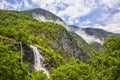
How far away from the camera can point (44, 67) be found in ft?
461

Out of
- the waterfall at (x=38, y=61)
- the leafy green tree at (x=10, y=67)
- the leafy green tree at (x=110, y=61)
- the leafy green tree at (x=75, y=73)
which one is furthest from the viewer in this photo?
the waterfall at (x=38, y=61)

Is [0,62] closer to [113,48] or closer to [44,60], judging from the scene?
[113,48]

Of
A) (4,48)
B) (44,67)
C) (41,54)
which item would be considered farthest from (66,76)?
(41,54)

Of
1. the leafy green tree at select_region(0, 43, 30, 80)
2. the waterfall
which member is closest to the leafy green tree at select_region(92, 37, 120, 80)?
the leafy green tree at select_region(0, 43, 30, 80)

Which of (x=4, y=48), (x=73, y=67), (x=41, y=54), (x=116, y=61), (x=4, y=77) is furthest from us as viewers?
(x=41, y=54)

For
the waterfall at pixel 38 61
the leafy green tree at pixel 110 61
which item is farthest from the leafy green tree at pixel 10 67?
the waterfall at pixel 38 61

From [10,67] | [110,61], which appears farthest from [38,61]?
[10,67]

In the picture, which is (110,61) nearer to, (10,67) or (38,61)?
(10,67)

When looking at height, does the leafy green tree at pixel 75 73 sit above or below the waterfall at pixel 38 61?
below

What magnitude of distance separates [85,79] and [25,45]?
73.6m

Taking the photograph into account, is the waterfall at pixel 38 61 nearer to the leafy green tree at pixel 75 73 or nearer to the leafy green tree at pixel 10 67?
the leafy green tree at pixel 75 73

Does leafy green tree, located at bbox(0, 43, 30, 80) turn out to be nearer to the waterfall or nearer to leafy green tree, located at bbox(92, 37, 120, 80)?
leafy green tree, located at bbox(92, 37, 120, 80)

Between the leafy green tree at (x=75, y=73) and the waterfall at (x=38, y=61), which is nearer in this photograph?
the leafy green tree at (x=75, y=73)

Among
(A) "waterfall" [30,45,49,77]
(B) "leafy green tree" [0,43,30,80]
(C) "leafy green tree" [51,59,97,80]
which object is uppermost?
(A) "waterfall" [30,45,49,77]
